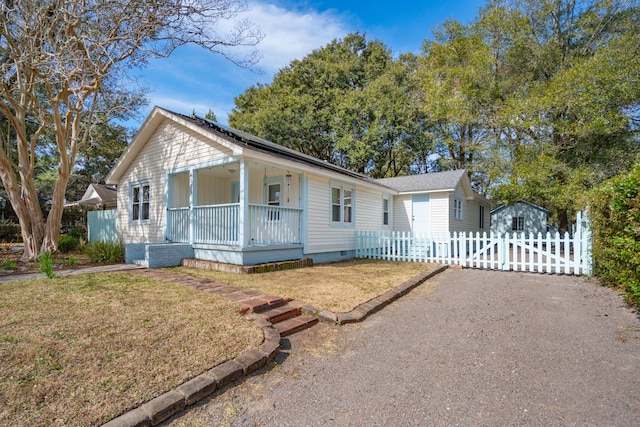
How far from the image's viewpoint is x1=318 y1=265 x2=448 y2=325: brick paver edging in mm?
4746

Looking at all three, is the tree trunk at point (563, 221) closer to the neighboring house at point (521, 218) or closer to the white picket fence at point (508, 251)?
the neighboring house at point (521, 218)

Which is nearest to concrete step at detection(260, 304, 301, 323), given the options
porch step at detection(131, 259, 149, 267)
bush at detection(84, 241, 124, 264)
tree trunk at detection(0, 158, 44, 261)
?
porch step at detection(131, 259, 149, 267)

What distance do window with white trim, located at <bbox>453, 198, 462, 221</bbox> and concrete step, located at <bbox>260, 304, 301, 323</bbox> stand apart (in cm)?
1330

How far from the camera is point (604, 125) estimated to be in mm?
14922

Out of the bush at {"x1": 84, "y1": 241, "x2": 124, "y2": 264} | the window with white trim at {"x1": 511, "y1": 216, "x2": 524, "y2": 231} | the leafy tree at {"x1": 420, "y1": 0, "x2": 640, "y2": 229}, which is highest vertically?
the leafy tree at {"x1": 420, "y1": 0, "x2": 640, "y2": 229}

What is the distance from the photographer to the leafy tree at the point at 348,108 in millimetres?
24047

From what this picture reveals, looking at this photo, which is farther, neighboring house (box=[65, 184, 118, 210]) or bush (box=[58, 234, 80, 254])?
neighboring house (box=[65, 184, 118, 210])

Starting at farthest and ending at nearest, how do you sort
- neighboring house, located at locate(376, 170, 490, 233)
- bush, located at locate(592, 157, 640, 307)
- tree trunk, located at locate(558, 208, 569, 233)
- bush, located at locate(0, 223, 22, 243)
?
tree trunk, located at locate(558, 208, 569, 233)
bush, located at locate(0, 223, 22, 243)
neighboring house, located at locate(376, 170, 490, 233)
bush, located at locate(592, 157, 640, 307)

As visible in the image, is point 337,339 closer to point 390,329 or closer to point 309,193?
point 390,329

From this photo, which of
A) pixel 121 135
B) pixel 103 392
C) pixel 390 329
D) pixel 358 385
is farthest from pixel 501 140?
pixel 121 135

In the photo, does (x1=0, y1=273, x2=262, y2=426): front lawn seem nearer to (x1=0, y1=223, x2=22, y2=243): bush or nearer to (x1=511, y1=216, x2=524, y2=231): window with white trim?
(x1=0, y1=223, x2=22, y2=243): bush

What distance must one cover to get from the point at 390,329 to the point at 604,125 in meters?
17.3

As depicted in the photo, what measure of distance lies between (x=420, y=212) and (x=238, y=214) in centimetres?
1020

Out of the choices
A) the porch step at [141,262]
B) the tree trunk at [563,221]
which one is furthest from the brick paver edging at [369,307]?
the tree trunk at [563,221]
